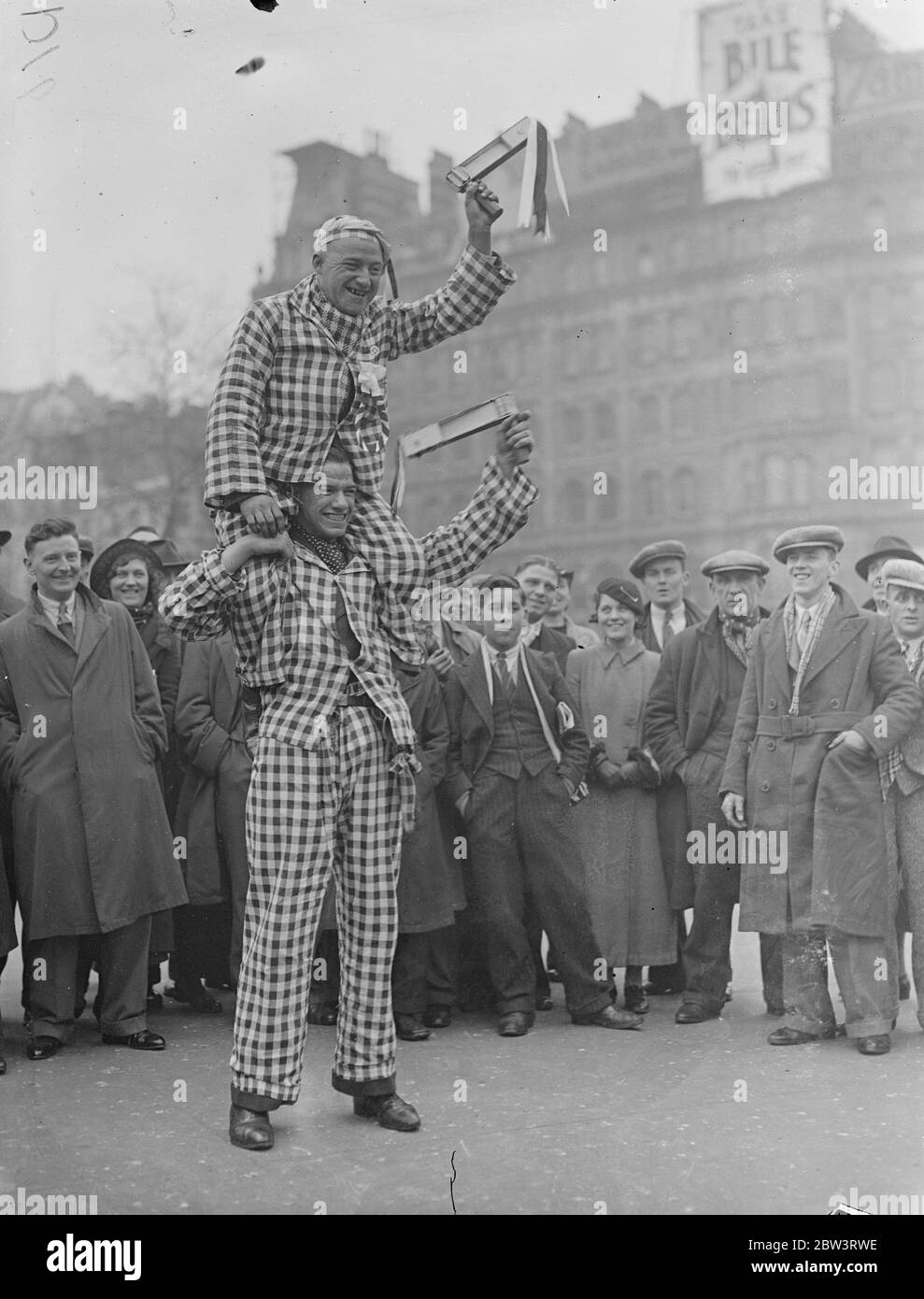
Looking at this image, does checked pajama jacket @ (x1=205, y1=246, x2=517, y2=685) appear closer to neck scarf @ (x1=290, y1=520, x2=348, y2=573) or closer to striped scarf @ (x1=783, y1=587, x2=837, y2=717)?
neck scarf @ (x1=290, y1=520, x2=348, y2=573)

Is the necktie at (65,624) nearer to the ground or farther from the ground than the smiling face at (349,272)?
nearer to the ground

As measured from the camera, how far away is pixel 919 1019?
5035 mm

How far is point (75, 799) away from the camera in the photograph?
5.11 meters

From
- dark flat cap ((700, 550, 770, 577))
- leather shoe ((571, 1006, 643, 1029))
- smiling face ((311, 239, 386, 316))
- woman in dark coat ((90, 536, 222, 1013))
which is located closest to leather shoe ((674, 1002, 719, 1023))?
leather shoe ((571, 1006, 643, 1029))

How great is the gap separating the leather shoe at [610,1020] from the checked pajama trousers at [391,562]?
5.99ft

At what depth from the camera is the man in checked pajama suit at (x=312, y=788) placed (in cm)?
395

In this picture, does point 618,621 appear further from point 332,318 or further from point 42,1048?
point 42,1048

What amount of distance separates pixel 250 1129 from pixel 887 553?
3.02 m

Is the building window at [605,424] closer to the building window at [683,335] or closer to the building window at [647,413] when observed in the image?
the building window at [647,413]

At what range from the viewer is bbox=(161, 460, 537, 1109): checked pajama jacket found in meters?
3.95

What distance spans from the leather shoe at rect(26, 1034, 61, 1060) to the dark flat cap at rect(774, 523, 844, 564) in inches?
124

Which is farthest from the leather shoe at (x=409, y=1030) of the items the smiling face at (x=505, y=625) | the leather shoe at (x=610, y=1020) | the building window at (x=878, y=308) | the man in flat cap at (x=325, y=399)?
the building window at (x=878, y=308)

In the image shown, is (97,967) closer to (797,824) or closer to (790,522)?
(797,824)
